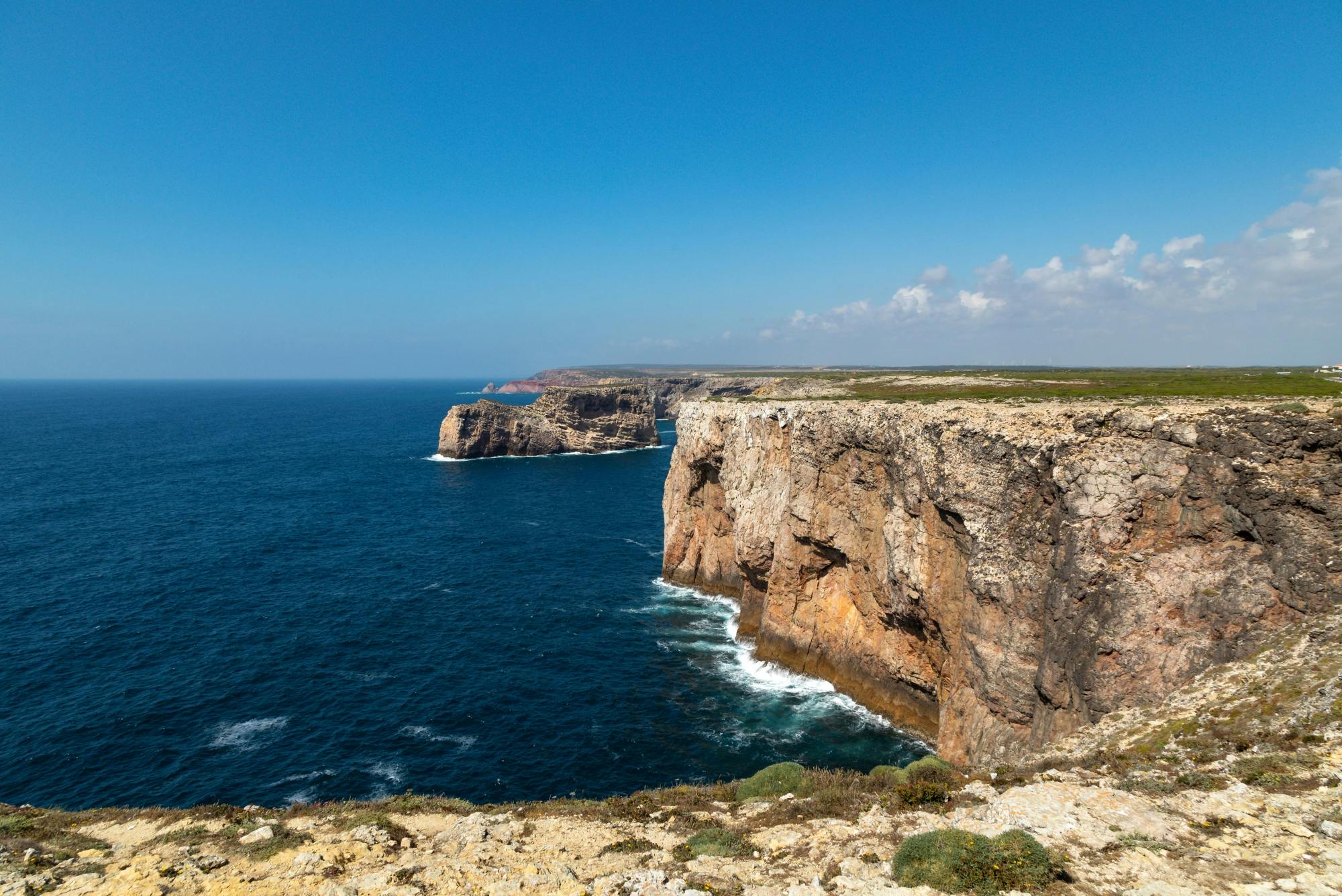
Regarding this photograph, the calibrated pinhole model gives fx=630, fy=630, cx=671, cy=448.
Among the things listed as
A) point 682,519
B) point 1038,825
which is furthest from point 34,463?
point 1038,825

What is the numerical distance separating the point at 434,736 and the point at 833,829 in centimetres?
2794

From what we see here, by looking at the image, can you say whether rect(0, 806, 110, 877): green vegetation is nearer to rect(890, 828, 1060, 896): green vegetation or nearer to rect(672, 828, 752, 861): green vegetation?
rect(672, 828, 752, 861): green vegetation

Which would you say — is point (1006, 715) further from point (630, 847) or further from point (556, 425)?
point (556, 425)

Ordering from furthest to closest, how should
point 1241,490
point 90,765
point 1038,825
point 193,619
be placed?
1. point 193,619
2. point 90,765
3. point 1241,490
4. point 1038,825

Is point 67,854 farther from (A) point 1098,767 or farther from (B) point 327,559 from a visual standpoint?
(B) point 327,559

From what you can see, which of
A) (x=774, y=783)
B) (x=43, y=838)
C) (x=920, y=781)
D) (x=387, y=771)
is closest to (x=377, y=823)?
(x=43, y=838)

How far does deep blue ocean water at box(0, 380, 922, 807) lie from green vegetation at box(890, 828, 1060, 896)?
1979 centimetres

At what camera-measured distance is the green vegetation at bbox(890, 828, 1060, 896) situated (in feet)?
42.0

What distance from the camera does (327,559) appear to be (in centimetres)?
6625

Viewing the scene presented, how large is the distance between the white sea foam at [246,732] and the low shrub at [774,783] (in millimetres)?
30324

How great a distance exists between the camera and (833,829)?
16.7 meters

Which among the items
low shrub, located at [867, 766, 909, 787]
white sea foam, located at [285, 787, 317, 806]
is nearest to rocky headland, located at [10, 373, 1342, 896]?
low shrub, located at [867, 766, 909, 787]

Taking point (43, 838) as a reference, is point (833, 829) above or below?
above

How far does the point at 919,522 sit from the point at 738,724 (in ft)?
52.5
